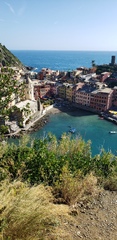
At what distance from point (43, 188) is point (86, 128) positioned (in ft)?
79.9

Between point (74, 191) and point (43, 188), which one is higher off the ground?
point (43, 188)

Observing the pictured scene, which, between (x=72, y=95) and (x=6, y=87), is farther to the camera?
(x=72, y=95)

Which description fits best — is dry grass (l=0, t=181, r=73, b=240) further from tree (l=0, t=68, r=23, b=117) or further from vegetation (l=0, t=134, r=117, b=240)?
tree (l=0, t=68, r=23, b=117)

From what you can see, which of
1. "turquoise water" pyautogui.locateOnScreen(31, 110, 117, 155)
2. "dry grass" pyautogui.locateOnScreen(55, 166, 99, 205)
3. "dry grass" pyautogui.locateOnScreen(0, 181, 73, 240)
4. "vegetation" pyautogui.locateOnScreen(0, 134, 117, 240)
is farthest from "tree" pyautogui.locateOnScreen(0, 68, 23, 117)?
"turquoise water" pyautogui.locateOnScreen(31, 110, 117, 155)

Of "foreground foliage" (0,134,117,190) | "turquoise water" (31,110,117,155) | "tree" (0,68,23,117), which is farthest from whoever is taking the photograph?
"turquoise water" (31,110,117,155)

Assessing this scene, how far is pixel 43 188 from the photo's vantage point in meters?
5.06

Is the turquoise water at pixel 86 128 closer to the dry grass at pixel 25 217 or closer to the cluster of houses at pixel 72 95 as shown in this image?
the cluster of houses at pixel 72 95

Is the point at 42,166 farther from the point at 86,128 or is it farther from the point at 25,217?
the point at 86,128

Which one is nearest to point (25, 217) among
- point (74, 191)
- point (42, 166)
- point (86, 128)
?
point (74, 191)

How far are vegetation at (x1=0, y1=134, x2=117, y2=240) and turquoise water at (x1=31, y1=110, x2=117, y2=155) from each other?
13172mm

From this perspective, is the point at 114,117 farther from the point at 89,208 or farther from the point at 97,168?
the point at 89,208

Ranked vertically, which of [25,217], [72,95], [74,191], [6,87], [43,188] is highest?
[6,87]

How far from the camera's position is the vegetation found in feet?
12.1

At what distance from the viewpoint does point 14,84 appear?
600cm
